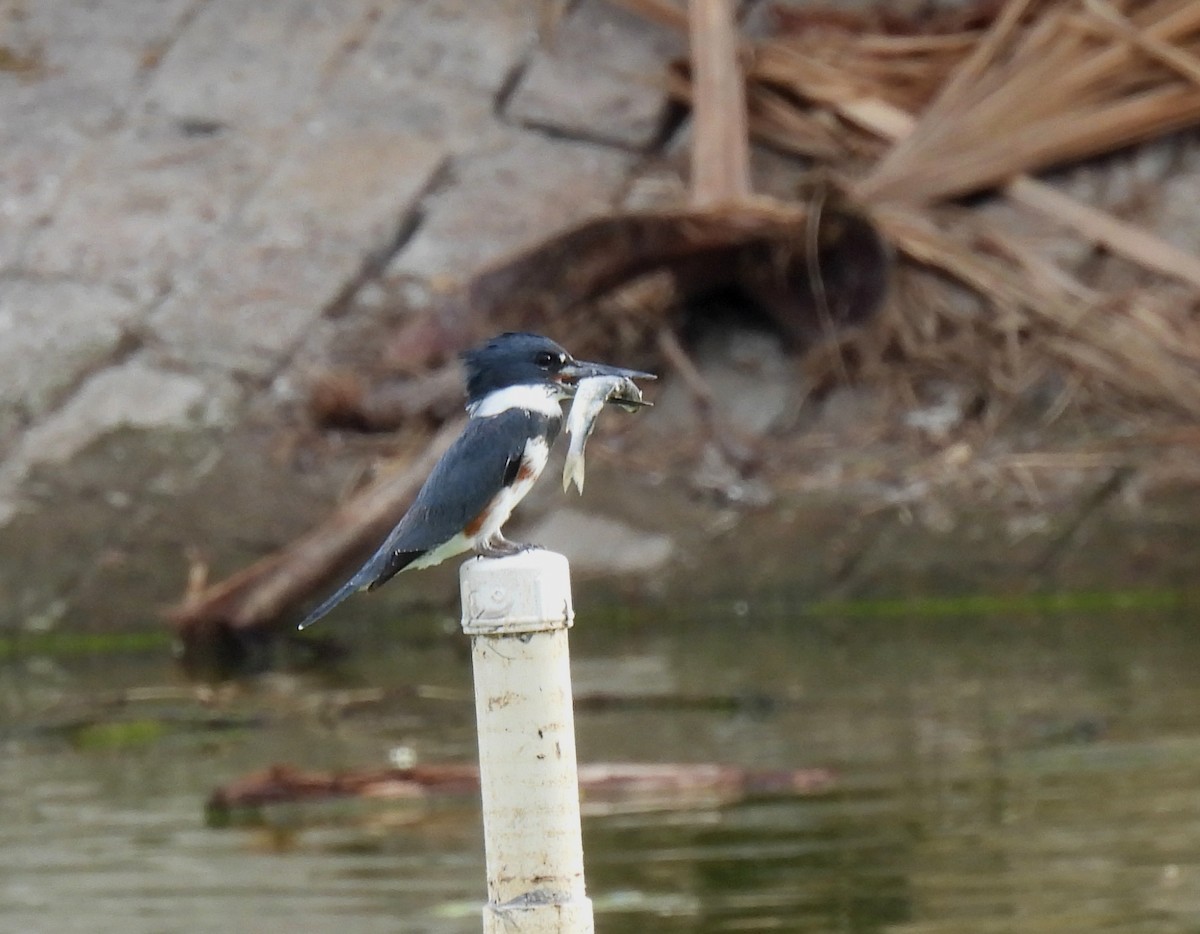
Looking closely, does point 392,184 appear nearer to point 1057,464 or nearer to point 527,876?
point 1057,464

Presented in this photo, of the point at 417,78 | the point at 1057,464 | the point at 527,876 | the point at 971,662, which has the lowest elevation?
the point at 527,876

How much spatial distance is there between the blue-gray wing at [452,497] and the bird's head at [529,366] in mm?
147

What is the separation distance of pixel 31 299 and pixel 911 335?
452 centimetres

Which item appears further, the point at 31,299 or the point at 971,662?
the point at 31,299

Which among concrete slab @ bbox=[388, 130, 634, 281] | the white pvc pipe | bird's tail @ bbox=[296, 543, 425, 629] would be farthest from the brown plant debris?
the white pvc pipe

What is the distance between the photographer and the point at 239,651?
30.4 ft

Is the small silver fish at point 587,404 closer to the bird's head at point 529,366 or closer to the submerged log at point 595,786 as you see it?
the bird's head at point 529,366

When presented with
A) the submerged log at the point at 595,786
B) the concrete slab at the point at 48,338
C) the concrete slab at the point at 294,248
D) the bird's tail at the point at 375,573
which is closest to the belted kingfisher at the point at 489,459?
the bird's tail at the point at 375,573

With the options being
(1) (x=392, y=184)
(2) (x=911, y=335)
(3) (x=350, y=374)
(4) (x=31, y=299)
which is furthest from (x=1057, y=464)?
(4) (x=31, y=299)

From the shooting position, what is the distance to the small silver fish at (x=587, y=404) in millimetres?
3725

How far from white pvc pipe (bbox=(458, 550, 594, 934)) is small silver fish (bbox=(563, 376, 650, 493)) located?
0.54 m

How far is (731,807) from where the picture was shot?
631 centimetres

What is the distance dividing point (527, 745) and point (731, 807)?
128 inches

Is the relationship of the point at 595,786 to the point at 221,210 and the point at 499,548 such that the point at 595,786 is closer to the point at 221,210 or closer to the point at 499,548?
the point at 499,548
